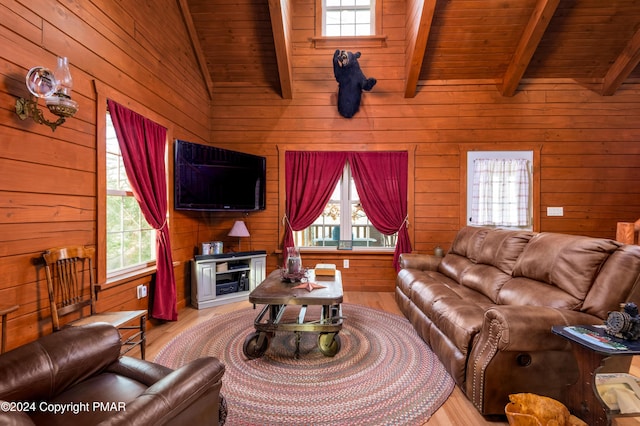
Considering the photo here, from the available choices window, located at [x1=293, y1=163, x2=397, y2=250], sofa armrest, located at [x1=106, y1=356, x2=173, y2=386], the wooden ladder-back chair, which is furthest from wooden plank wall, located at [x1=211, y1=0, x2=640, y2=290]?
sofa armrest, located at [x1=106, y1=356, x2=173, y2=386]

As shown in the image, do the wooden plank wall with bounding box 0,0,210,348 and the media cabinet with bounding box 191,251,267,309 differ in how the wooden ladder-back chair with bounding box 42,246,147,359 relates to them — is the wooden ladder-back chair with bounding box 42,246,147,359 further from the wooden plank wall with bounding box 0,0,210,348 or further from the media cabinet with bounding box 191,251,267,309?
the media cabinet with bounding box 191,251,267,309

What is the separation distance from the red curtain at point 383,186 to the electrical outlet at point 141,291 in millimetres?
2896

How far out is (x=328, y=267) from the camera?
288 centimetres

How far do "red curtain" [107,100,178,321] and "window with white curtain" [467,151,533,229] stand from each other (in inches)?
157

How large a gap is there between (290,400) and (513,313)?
1.43 meters

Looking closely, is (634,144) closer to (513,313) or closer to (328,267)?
(513,313)

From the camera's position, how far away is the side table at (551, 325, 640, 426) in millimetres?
1315

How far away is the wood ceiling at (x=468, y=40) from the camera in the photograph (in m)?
3.54

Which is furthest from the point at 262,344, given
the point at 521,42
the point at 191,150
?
the point at 521,42

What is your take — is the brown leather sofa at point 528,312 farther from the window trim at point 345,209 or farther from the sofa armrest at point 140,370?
the window trim at point 345,209

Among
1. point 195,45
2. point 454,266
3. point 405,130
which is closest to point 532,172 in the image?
point 405,130

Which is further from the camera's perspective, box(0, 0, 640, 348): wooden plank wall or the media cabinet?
box(0, 0, 640, 348): wooden plank wall

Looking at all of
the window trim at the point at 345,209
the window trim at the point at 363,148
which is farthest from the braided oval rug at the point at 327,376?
the window trim at the point at 345,209

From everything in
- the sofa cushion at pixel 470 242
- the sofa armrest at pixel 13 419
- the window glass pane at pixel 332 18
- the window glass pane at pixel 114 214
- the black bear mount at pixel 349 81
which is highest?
the window glass pane at pixel 332 18
